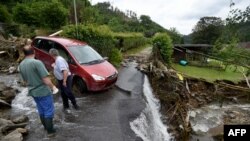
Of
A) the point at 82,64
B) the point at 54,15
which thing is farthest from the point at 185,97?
the point at 54,15

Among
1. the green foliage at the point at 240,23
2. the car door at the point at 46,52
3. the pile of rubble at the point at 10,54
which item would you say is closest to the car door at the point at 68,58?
the car door at the point at 46,52

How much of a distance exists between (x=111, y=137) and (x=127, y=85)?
563 cm

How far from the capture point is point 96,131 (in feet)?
24.3

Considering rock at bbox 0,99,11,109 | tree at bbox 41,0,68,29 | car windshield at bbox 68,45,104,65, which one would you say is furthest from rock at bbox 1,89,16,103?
tree at bbox 41,0,68,29

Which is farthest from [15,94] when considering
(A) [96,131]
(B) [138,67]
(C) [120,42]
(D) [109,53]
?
(C) [120,42]

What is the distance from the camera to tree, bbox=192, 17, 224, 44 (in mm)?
57478

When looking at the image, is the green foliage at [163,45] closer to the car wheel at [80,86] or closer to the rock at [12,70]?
the rock at [12,70]

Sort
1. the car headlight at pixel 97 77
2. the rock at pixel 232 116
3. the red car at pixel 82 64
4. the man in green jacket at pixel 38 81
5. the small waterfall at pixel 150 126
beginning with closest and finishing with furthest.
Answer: the man in green jacket at pixel 38 81
the small waterfall at pixel 150 126
the car headlight at pixel 97 77
the red car at pixel 82 64
the rock at pixel 232 116

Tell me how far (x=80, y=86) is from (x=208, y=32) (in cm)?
5300

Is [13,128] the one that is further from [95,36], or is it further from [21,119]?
[95,36]

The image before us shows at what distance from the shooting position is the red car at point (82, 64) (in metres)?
10.2

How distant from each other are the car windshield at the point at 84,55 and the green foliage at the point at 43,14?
13280mm

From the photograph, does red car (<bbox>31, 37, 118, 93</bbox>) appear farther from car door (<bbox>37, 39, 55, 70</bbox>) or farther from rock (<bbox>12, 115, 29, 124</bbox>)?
rock (<bbox>12, 115, 29, 124</bbox>)

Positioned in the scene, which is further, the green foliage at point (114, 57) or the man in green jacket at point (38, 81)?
the green foliage at point (114, 57)
